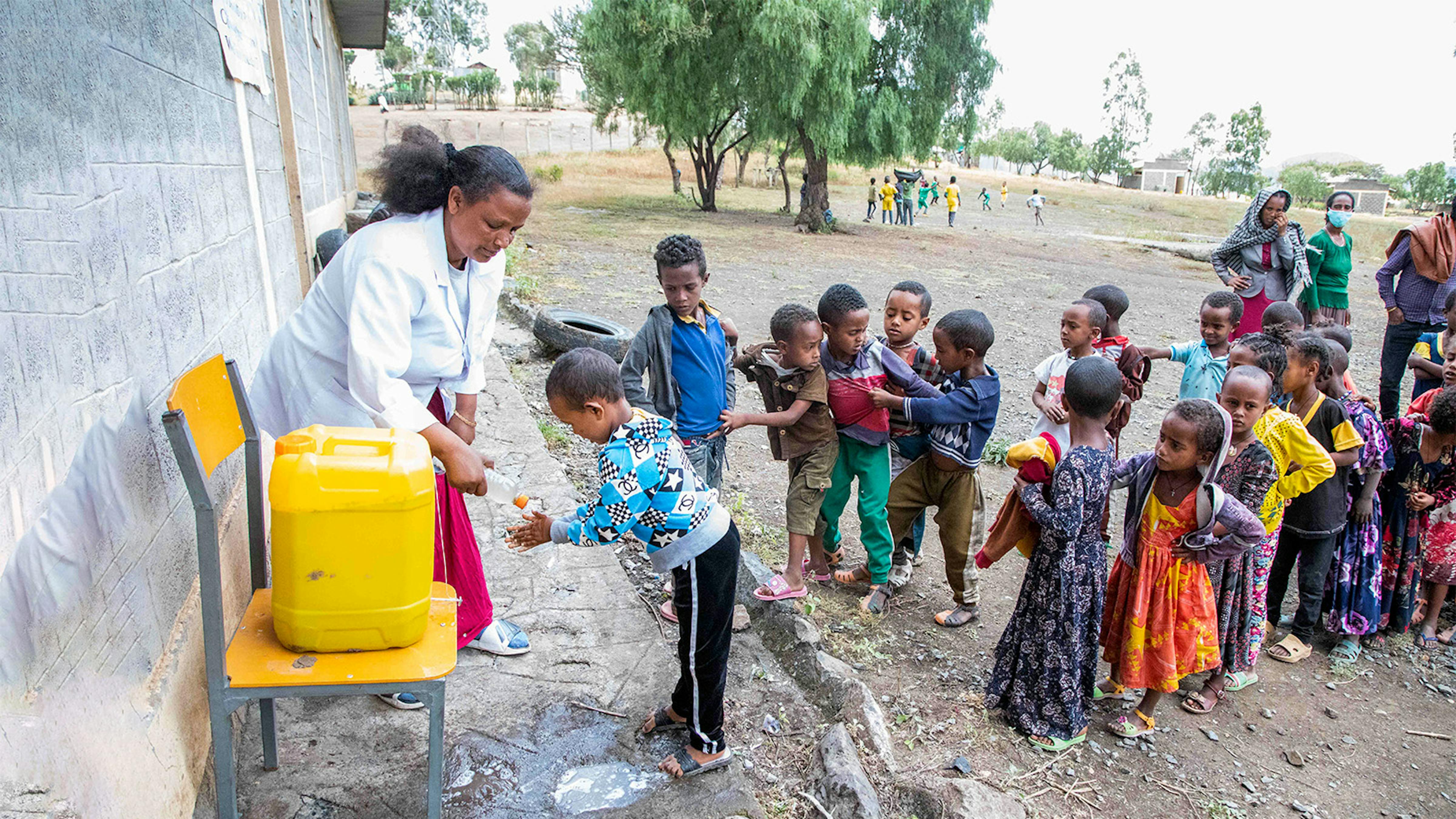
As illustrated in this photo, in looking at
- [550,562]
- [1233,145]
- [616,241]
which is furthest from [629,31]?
[1233,145]

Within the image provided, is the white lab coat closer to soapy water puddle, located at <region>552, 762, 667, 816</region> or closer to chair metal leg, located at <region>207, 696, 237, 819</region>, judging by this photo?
chair metal leg, located at <region>207, 696, 237, 819</region>

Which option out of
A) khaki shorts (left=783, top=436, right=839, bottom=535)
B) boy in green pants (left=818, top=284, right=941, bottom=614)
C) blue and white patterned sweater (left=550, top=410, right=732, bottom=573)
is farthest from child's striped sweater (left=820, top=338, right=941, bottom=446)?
blue and white patterned sweater (left=550, top=410, right=732, bottom=573)

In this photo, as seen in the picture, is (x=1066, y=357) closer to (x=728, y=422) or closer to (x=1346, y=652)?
(x=728, y=422)

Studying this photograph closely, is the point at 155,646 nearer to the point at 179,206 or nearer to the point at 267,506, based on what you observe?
the point at 179,206

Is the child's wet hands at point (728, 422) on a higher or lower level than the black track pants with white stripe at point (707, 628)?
higher

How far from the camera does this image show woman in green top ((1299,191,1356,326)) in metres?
6.25

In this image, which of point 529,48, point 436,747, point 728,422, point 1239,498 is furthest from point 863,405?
point 529,48

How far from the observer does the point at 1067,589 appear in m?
2.80

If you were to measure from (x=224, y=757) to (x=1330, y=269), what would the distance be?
724cm

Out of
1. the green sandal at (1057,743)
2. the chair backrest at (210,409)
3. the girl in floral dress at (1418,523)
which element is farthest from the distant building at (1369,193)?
the chair backrest at (210,409)

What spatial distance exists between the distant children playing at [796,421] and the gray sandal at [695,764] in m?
0.97

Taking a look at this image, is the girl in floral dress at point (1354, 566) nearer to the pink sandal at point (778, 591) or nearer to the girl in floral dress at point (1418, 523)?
the girl in floral dress at point (1418, 523)

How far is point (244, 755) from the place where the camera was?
2.33 metres

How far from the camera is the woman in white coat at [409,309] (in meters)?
2.08
